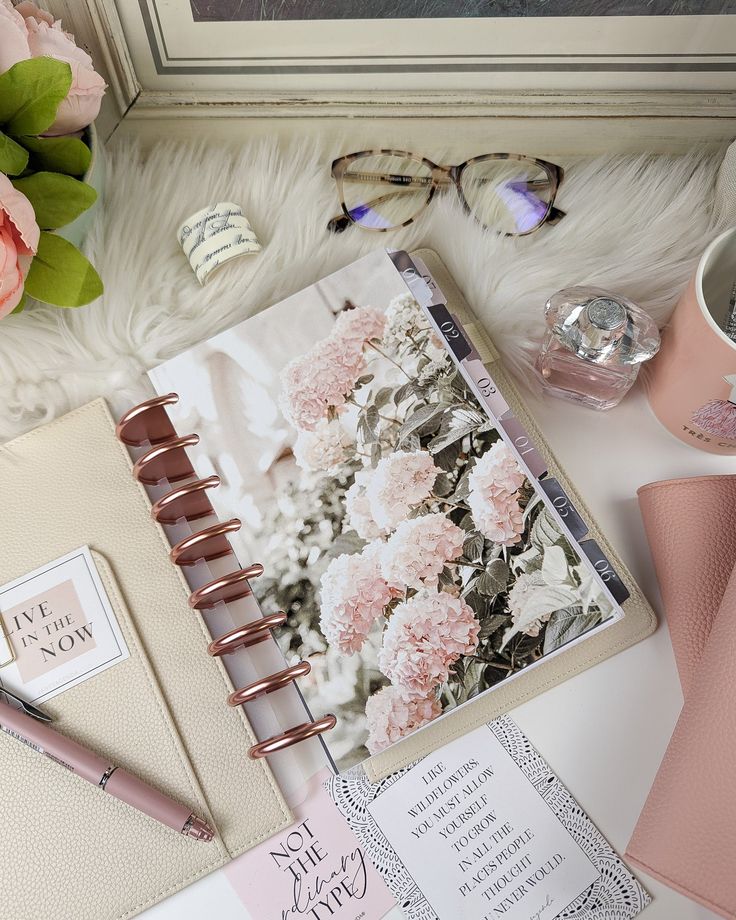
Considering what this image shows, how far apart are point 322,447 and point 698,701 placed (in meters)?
0.27

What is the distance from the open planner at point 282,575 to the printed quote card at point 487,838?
2 centimetres

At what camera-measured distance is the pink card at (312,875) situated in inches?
16.5

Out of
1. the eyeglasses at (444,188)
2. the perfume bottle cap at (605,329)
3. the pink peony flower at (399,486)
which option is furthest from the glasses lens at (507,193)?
the pink peony flower at (399,486)

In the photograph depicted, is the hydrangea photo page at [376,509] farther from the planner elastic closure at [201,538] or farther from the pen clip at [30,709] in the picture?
the pen clip at [30,709]

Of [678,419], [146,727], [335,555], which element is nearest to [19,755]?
[146,727]

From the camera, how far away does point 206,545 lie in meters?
0.48

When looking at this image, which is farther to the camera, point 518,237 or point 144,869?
point 518,237

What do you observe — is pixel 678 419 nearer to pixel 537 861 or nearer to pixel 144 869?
pixel 537 861

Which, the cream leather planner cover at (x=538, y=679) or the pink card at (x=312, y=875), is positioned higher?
the cream leather planner cover at (x=538, y=679)

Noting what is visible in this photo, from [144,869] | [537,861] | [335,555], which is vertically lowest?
[537,861]

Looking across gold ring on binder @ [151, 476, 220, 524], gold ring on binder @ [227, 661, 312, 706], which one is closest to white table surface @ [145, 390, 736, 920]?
gold ring on binder @ [227, 661, 312, 706]

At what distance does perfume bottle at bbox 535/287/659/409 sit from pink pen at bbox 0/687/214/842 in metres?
0.37

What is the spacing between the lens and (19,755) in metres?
0.44

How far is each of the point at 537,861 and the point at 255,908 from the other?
0.17 m
